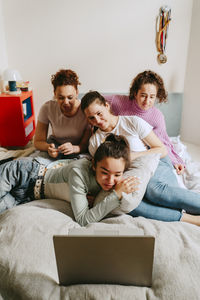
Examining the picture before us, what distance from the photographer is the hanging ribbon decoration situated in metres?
2.41

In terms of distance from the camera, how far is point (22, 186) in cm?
132

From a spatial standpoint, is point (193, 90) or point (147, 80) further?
point (193, 90)

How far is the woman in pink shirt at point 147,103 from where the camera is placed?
166 cm

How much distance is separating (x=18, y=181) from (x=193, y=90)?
2.07 meters

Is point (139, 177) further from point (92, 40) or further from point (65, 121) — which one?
point (92, 40)

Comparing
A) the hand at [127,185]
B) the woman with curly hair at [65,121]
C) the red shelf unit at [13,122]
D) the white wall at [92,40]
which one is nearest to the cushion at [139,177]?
the hand at [127,185]

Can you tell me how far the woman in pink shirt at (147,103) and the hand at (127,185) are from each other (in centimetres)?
66

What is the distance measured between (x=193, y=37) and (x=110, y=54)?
0.89 meters

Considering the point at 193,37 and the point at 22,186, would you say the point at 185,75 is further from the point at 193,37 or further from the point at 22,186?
the point at 22,186

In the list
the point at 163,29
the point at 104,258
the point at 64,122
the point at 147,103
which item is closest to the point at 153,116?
the point at 147,103

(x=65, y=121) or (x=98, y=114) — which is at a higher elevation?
(x=98, y=114)

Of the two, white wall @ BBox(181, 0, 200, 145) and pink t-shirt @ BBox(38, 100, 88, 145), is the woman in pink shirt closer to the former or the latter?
pink t-shirt @ BBox(38, 100, 88, 145)

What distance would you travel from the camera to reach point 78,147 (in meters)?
1.67

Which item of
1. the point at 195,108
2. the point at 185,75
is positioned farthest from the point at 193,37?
the point at 195,108
